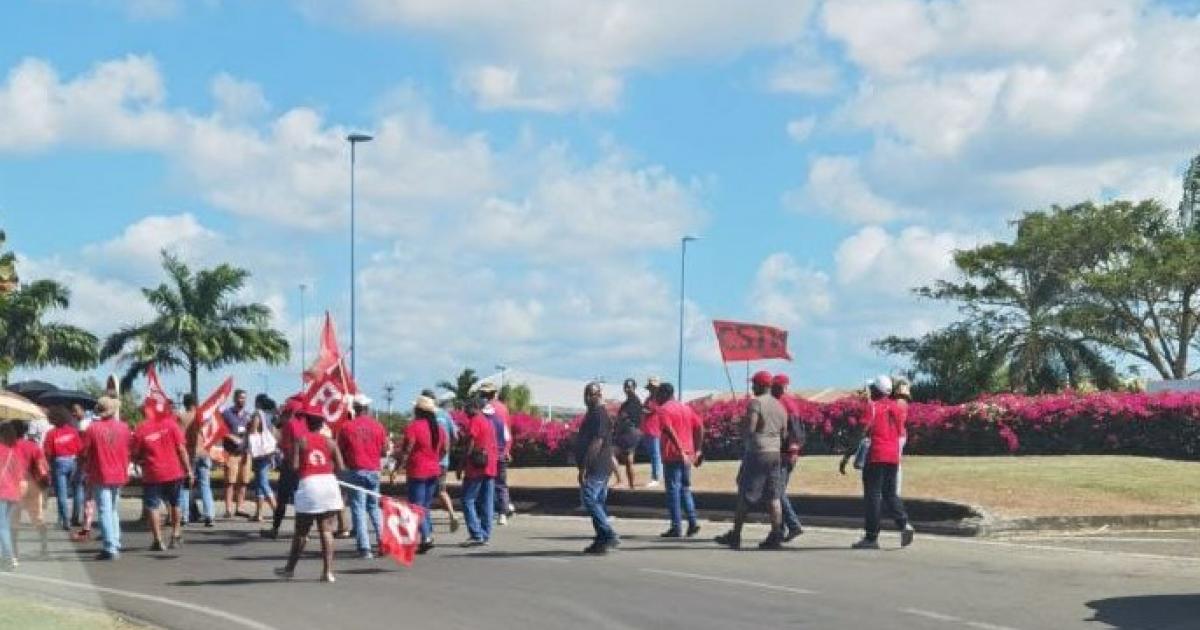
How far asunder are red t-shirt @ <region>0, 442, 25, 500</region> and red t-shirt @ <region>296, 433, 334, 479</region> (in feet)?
13.3

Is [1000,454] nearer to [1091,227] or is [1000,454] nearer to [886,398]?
[886,398]

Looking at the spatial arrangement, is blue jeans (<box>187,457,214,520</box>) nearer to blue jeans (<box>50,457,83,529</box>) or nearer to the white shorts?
blue jeans (<box>50,457,83,529</box>)

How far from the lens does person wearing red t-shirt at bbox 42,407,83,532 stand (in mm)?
21844

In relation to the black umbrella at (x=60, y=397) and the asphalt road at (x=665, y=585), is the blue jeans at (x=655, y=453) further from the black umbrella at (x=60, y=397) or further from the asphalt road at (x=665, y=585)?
the black umbrella at (x=60, y=397)

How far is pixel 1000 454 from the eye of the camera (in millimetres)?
31781

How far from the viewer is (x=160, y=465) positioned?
1850 centimetres

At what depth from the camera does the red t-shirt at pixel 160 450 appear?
18.5 meters

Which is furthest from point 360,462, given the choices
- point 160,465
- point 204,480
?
point 204,480

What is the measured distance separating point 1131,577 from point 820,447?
64.9ft

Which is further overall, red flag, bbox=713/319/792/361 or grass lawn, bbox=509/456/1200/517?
red flag, bbox=713/319/792/361

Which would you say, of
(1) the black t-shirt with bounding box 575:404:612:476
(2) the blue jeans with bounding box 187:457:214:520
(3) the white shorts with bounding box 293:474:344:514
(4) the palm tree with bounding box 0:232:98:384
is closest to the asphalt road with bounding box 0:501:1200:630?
(3) the white shorts with bounding box 293:474:344:514

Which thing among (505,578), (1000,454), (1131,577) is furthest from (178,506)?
(1000,454)

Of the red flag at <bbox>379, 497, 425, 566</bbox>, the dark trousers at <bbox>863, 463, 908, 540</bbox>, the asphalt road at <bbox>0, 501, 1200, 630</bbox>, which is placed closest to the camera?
the asphalt road at <bbox>0, 501, 1200, 630</bbox>

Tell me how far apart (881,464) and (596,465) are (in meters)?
2.93
